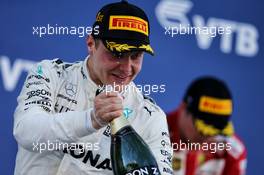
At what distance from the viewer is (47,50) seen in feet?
A: 11.1

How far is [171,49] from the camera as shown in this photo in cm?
361

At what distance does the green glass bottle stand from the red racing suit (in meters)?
1.27

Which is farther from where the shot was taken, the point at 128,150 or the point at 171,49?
the point at 171,49

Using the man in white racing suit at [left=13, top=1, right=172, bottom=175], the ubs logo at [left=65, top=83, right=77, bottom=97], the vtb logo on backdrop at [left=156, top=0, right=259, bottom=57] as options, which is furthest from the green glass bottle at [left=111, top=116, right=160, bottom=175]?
the vtb logo on backdrop at [left=156, top=0, right=259, bottom=57]

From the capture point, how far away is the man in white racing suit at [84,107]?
70.8 inches

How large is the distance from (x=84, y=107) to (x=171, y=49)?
1620 mm

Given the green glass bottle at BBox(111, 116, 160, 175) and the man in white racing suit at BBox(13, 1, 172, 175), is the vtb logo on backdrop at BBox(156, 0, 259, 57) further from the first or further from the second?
the green glass bottle at BBox(111, 116, 160, 175)

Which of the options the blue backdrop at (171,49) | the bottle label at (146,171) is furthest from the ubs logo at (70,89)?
the blue backdrop at (171,49)

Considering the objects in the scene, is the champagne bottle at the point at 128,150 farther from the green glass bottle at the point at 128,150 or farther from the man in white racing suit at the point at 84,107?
the man in white racing suit at the point at 84,107

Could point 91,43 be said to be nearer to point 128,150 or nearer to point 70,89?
point 70,89

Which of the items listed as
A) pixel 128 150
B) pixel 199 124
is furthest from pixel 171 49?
pixel 128 150

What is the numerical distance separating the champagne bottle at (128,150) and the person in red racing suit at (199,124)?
121 cm

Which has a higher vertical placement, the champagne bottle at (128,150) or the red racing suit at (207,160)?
the champagne bottle at (128,150)

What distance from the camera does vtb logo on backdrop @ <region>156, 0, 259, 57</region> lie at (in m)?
3.54
